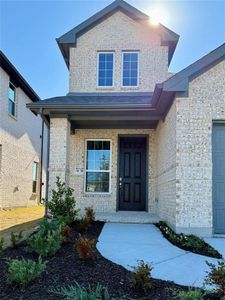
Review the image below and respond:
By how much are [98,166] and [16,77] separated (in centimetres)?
712

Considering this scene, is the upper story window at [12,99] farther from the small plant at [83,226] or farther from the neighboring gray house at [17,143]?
the small plant at [83,226]

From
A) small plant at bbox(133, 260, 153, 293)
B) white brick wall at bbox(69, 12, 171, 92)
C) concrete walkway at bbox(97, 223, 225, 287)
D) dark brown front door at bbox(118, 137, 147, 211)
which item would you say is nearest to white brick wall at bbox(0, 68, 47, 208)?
white brick wall at bbox(69, 12, 171, 92)

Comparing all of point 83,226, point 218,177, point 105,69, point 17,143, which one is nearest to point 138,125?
point 105,69

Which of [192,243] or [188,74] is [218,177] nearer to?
[192,243]

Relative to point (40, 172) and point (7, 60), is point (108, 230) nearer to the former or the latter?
point (7, 60)

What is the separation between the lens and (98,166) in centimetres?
1152

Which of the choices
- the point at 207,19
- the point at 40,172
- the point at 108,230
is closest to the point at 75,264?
the point at 108,230

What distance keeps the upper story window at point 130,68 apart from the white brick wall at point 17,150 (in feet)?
18.4

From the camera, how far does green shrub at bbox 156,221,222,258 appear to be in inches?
237

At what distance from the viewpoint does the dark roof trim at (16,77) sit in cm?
1366

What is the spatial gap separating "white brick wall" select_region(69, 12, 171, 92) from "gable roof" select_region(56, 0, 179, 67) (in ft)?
0.53

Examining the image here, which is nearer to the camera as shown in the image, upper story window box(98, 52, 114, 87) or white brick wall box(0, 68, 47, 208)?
upper story window box(98, 52, 114, 87)

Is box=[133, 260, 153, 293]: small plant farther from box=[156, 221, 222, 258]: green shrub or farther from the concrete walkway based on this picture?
box=[156, 221, 222, 258]: green shrub

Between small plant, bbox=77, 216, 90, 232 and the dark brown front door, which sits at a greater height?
the dark brown front door
